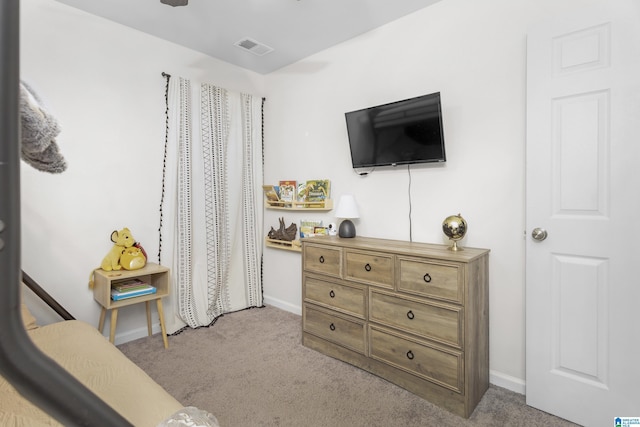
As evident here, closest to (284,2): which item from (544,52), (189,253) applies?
(544,52)

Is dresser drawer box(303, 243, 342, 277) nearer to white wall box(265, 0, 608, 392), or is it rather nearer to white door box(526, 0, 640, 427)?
white wall box(265, 0, 608, 392)

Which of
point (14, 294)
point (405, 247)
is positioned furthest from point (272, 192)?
point (14, 294)

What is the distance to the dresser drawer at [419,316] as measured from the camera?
77.4 inches

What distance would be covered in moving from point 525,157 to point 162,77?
3.06m

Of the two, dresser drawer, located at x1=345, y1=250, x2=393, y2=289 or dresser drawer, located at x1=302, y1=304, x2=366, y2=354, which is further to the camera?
dresser drawer, located at x1=302, y1=304, x2=366, y2=354

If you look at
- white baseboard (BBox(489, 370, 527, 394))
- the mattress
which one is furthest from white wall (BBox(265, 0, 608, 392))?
the mattress

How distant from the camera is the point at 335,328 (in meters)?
2.58

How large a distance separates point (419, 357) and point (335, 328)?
695mm

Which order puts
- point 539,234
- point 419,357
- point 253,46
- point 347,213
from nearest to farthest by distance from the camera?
point 539,234, point 419,357, point 347,213, point 253,46

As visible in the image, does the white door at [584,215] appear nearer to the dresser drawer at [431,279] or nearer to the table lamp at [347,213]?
the dresser drawer at [431,279]

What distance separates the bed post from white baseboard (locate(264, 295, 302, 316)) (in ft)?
10.9

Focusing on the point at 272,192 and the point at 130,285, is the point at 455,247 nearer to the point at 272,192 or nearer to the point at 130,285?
the point at 272,192

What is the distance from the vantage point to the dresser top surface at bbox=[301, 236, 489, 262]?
2.03 meters

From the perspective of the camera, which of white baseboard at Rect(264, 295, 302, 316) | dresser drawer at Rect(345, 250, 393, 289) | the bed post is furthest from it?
white baseboard at Rect(264, 295, 302, 316)
